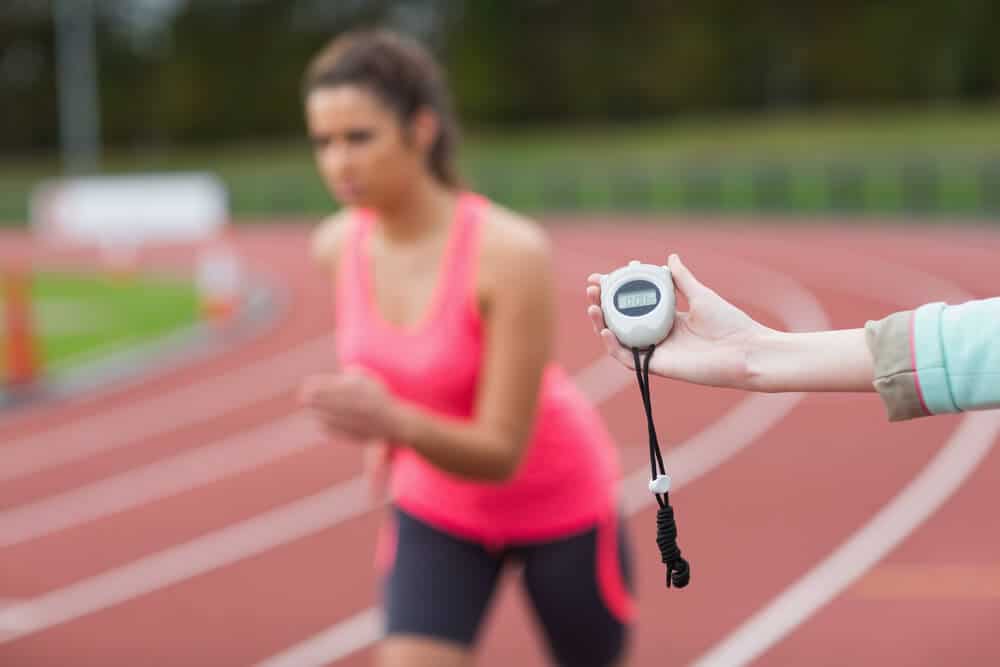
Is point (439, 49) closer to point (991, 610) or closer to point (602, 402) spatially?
point (602, 402)

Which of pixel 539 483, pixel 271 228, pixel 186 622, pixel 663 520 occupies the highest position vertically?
pixel 663 520

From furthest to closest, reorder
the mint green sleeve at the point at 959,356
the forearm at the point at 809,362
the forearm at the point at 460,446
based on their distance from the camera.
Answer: the forearm at the point at 460,446 < the forearm at the point at 809,362 < the mint green sleeve at the point at 959,356

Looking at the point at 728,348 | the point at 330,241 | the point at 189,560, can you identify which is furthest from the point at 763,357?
the point at 189,560

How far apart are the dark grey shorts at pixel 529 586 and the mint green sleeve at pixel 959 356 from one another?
1677 millimetres

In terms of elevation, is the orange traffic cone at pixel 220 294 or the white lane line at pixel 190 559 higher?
the white lane line at pixel 190 559

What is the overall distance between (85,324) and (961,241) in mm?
13080

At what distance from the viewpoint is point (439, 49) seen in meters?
51.8

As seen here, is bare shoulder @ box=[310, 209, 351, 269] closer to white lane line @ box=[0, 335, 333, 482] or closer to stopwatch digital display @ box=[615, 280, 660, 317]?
stopwatch digital display @ box=[615, 280, 660, 317]

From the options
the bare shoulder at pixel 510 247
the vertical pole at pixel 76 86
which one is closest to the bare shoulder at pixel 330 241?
the bare shoulder at pixel 510 247

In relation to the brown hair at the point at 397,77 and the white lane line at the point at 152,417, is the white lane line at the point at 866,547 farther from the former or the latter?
the white lane line at the point at 152,417

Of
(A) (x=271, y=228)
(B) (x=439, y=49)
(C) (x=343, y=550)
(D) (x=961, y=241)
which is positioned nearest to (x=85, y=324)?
(C) (x=343, y=550)

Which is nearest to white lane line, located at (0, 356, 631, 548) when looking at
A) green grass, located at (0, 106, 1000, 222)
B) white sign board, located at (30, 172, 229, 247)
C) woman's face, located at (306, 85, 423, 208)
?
woman's face, located at (306, 85, 423, 208)

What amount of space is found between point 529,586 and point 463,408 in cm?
39

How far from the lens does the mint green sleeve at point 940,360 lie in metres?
1.24
